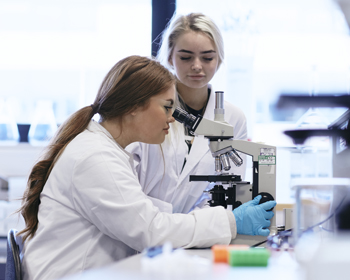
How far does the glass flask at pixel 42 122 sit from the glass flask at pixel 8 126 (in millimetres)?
107

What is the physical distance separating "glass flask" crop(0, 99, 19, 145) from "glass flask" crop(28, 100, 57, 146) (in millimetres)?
107

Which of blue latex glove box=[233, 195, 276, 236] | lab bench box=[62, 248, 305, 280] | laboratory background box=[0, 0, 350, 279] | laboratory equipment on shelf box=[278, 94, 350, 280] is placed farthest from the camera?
laboratory background box=[0, 0, 350, 279]

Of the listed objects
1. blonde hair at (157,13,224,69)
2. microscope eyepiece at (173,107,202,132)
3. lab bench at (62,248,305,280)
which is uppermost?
blonde hair at (157,13,224,69)

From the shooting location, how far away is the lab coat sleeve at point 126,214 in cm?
122

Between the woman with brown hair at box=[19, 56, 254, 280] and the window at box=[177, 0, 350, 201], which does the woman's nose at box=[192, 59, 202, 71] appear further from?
the window at box=[177, 0, 350, 201]

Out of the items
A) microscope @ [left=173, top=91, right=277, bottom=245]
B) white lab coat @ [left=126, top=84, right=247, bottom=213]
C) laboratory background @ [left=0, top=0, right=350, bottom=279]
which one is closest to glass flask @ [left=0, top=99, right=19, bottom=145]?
laboratory background @ [left=0, top=0, right=350, bottom=279]

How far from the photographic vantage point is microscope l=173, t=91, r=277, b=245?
4.84ft

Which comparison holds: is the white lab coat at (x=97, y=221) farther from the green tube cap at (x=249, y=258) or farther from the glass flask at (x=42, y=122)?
the glass flask at (x=42, y=122)

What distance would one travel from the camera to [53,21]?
2.99 m

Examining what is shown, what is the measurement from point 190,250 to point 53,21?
229cm

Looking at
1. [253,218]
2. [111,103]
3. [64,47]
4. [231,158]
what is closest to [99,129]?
[111,103]

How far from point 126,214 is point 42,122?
1.96 m

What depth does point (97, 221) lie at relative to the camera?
127cm

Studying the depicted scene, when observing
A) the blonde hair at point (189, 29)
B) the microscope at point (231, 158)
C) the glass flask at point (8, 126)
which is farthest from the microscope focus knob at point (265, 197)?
the glass flask at point (8, 126)
